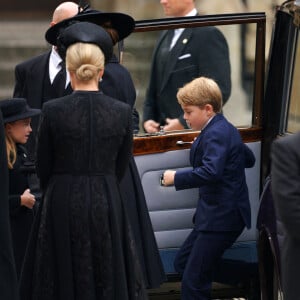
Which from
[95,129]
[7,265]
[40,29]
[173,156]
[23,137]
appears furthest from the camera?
[40,29]

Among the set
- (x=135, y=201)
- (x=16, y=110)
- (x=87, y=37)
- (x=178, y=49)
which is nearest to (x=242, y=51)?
(x=178, y=49)

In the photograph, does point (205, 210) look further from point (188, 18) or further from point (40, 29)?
point (40, 29)

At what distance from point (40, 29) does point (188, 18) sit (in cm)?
709

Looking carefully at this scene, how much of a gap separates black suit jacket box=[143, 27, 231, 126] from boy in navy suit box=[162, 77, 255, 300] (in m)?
0.78

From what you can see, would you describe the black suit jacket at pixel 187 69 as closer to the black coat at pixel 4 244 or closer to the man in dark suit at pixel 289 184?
the man in dark suit at pixel 289 184

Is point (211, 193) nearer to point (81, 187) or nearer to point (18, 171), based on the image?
point (18, 171)

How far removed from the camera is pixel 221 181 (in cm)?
844

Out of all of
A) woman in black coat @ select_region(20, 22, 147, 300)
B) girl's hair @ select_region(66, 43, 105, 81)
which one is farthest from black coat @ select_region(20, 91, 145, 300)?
girl's hair @ select_region(66, 43, 105, 81)

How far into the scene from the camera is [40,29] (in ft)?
52.0

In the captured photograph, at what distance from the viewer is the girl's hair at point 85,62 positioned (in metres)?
7.25

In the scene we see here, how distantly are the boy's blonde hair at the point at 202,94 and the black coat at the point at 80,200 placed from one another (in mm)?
1125

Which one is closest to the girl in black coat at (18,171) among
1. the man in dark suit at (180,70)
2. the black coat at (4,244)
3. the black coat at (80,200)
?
the black coat at (80,200)

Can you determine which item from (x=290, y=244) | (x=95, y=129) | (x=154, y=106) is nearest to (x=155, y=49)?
(x=154, y=106)

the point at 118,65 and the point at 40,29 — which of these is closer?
the point at 118,65
